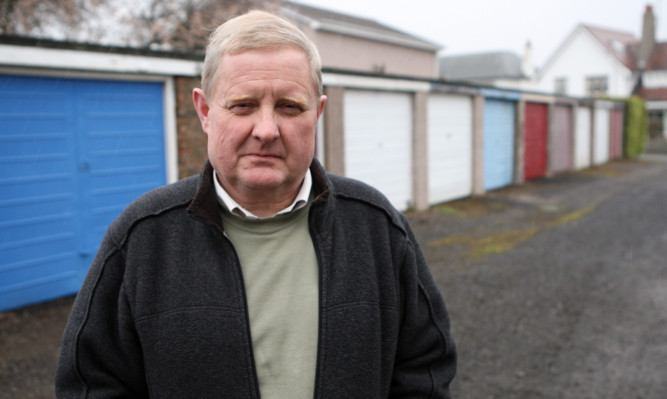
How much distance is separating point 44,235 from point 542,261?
629cm

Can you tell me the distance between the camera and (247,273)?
64.7 inches

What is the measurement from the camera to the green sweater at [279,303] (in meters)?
1.62

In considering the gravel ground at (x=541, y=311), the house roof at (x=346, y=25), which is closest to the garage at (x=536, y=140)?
the gravel ground at (x=541, y=311)

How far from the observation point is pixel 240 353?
155 centimetres

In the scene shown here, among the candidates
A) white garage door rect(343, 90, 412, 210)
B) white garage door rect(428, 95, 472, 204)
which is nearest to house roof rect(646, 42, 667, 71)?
white garage door rect(428, 95, 472, 204)

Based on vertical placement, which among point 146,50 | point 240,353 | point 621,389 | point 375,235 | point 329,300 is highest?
point 146,50

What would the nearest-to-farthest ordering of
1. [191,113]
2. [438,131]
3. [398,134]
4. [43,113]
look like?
1. [43,113]
2. [191,113]
3. [398,134]
4. [438,131]

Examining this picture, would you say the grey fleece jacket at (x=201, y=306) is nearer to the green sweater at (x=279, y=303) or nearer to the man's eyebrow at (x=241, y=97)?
the green sweater at (x=279, y=303)

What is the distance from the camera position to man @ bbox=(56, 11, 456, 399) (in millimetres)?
1555

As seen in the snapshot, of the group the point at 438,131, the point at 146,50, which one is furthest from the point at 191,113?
the point at 438,131

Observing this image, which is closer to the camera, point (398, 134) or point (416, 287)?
point (416, 287)

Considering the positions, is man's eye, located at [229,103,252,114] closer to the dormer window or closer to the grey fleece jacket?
the grey fleece jacket

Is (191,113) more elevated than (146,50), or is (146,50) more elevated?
(146,50)

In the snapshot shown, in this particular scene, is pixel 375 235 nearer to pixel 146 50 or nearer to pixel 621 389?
pixel 621 389
